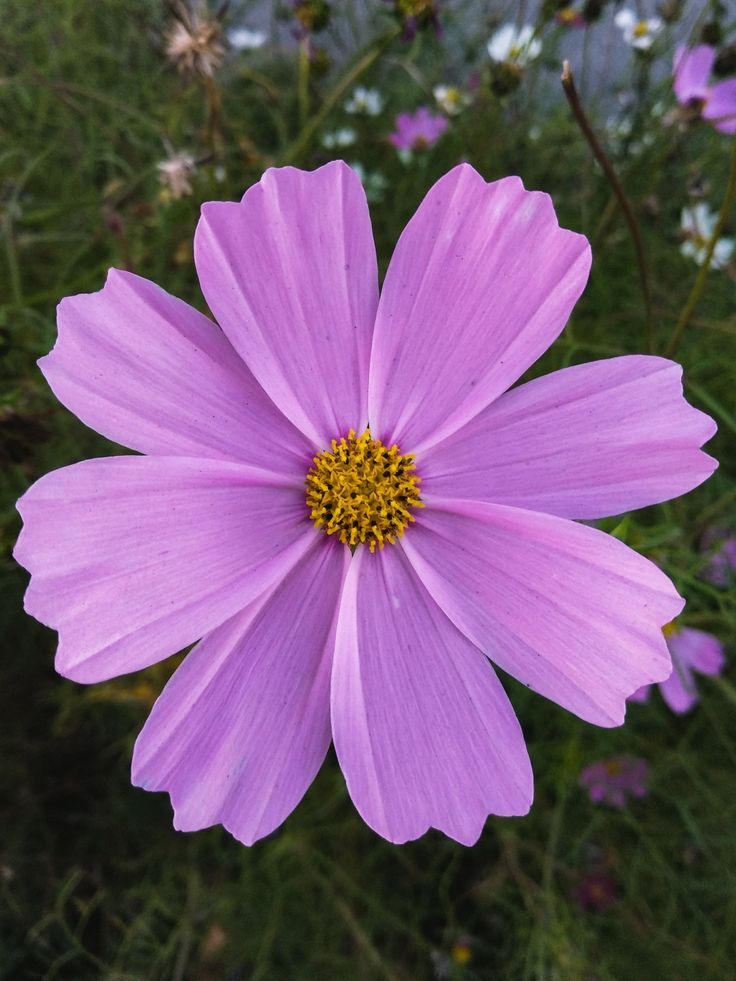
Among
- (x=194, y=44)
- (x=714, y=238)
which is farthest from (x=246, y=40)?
(x=714, y=238)

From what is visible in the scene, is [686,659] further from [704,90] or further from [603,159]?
[704,90]

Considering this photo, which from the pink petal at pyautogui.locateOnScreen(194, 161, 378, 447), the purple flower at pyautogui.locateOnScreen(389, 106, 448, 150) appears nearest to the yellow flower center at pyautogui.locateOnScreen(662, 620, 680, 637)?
the pink petal at pyautogui.locateOnScreen(194, 161, 378, 447)

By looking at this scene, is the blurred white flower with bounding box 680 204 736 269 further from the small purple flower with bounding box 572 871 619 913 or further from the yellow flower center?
the small purple flower with bounding box 572 871 619 913

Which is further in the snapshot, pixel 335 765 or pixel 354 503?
pixel 335 765

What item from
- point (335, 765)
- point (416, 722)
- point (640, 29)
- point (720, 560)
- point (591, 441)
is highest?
point (640, 29)

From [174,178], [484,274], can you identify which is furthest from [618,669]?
[174,178]

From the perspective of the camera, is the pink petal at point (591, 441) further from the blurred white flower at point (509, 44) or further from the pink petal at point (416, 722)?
the blurred white flower at point (509, 44)
